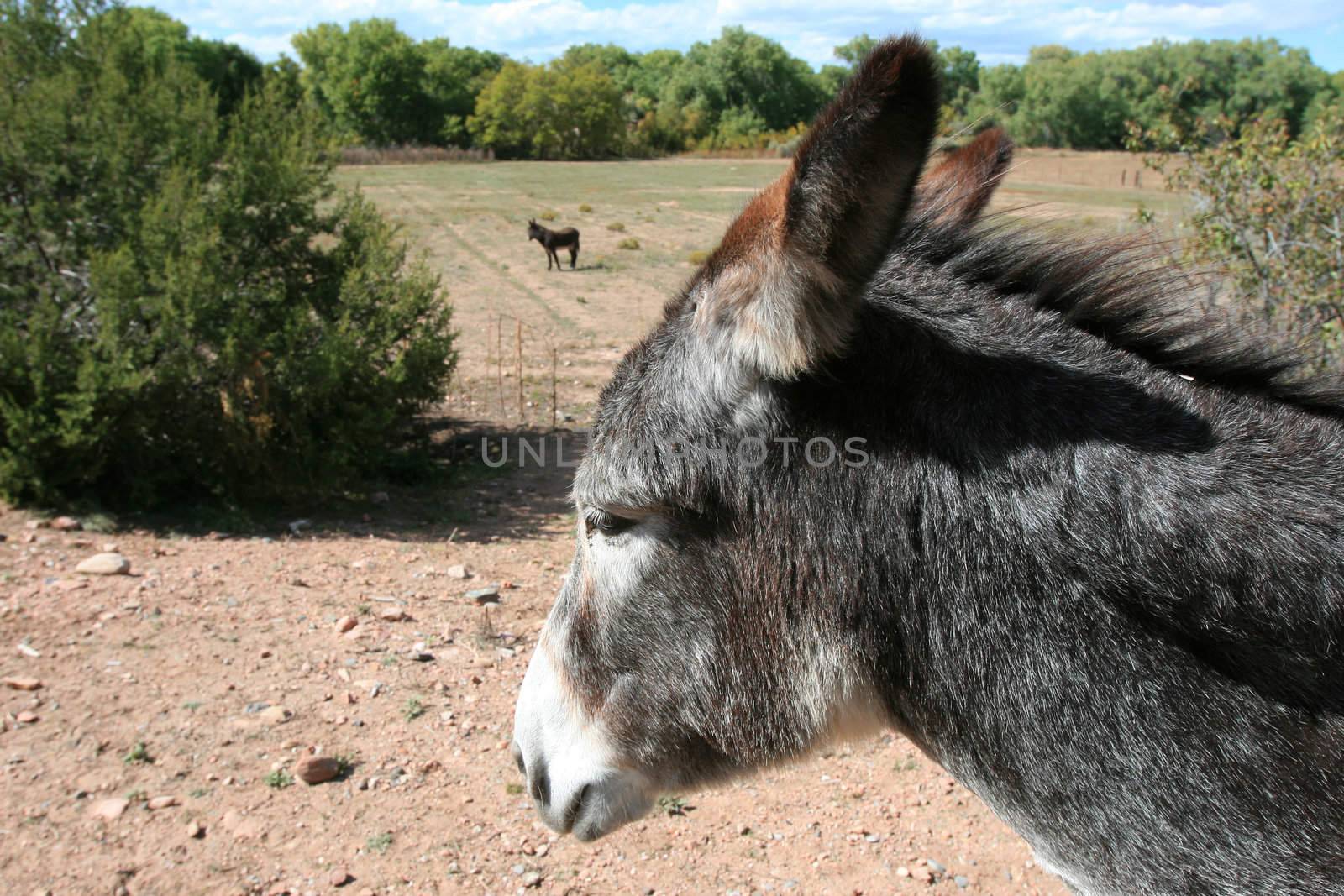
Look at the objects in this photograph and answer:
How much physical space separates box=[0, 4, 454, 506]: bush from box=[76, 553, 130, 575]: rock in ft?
3.56

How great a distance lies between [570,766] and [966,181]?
1724 millimetres

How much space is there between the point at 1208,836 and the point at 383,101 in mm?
98962

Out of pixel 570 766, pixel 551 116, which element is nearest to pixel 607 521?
pixel 570 766

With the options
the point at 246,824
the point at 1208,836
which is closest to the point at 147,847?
the point at 246,824

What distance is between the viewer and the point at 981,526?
1.72 meters

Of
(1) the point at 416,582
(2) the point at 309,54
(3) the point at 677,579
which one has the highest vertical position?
(2) the point at 309,54

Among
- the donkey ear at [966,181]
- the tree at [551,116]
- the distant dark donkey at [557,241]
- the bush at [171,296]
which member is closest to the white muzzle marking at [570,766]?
the donkey ear at [966,181]

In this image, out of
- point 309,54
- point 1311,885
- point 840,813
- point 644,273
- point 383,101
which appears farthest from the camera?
point 309,54

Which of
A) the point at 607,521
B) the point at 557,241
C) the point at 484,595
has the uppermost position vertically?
the point at 607,521

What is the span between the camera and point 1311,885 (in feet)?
5.15

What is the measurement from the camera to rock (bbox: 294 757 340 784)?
4.58m

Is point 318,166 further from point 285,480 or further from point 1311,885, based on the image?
point 1311,885

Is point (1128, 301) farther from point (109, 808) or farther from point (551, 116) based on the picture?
point (551, 116)

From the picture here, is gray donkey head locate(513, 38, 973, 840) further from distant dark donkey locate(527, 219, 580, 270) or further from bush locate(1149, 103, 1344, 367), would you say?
distant dark donkey locate(527, 219, 580, 270)
